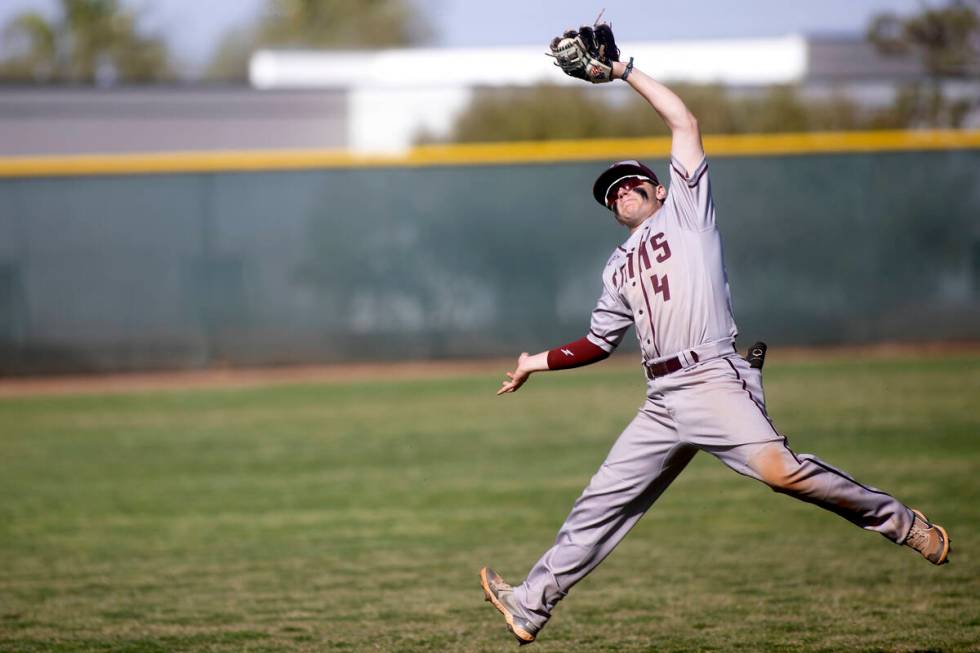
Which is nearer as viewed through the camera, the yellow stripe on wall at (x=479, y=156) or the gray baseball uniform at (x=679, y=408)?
the gray baseball uniform at (x=679, y=408)

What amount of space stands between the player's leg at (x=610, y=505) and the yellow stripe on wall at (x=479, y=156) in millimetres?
12183

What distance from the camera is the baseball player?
4.63 meters

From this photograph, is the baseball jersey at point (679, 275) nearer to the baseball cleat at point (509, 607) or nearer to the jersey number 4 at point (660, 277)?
the jersey number 4 at point (660, 277)

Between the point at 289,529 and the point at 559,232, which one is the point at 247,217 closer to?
the point at 559,232

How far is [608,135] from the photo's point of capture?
925 inches

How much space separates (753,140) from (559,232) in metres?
3.09

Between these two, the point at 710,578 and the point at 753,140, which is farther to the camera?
the point at 753,140

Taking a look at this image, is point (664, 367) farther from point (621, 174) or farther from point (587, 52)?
point (587, 52)

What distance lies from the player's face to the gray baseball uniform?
0.13 metres

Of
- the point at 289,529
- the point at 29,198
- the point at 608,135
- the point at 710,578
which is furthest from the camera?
the point at 608,135

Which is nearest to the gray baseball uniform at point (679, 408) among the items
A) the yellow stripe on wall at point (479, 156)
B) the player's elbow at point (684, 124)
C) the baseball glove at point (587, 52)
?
the player's elbow at point (684, 124)

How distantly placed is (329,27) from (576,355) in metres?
55.8

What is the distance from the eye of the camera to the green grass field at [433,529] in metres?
5.66

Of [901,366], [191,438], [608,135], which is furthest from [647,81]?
[608,135]
